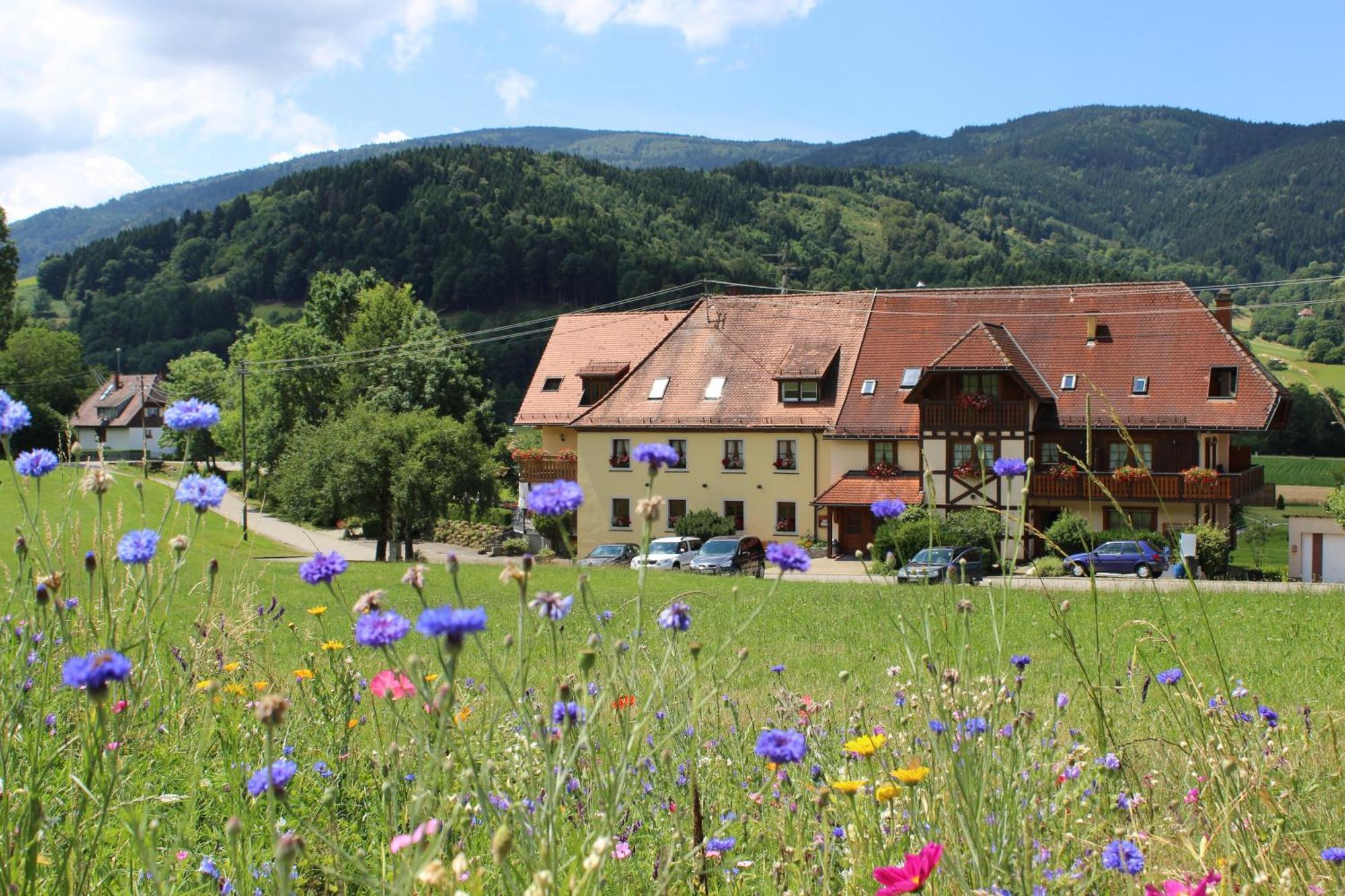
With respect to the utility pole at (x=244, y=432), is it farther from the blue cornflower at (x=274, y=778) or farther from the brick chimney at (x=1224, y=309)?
the brick chimney at (x=1224, y=309)

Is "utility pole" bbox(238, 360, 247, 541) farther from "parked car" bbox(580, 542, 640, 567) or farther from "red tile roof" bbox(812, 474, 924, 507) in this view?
"red tile roof" bbox(812, 474, 924, 507)

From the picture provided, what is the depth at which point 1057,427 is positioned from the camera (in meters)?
32.5

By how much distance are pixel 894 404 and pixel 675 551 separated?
26.6 feet

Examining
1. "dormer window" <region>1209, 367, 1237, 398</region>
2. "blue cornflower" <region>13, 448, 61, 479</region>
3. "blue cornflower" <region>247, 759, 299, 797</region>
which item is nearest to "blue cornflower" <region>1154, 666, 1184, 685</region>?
"blue cornflower" <region>247, 759, 299, 797</region>

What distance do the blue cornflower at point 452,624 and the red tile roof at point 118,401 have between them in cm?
8971

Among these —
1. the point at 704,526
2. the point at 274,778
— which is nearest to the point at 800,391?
the point at 704,526

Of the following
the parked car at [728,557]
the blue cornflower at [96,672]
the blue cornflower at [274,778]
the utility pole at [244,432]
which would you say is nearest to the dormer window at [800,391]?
the parked car at [728,557]

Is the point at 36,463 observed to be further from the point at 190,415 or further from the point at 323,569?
the point at 323,569

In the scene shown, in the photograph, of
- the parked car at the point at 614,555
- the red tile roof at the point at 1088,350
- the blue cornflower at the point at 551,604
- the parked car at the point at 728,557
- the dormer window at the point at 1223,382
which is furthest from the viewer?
the parked car at the point at 614,555

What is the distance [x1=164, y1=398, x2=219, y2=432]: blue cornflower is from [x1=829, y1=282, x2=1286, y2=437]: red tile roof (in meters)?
30.1

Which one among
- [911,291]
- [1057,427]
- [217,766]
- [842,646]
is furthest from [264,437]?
[217,766]

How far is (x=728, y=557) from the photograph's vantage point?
96.0 ft

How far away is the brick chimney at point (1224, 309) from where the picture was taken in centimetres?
3384

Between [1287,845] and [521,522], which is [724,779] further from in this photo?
[521,522]
